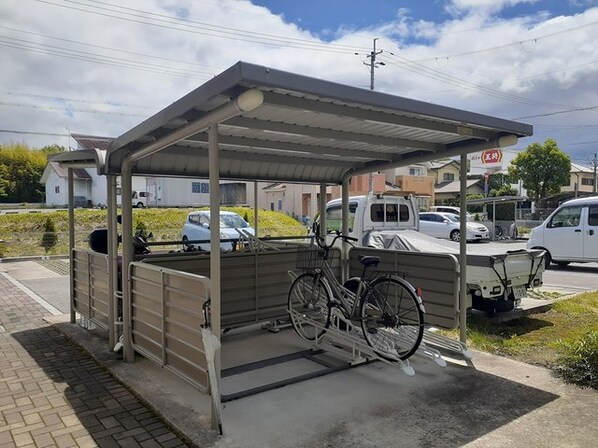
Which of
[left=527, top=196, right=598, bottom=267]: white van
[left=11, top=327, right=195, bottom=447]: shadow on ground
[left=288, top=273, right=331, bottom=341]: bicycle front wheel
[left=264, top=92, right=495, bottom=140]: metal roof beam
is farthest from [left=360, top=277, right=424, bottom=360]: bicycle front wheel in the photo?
[left=527, top=196, right=598, bottom=267]: white van

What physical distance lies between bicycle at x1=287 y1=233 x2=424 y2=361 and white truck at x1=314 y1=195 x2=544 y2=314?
1.31 m

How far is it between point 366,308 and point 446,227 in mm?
16218

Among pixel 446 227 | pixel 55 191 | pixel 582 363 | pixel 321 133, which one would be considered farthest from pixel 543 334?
pixel 55 191

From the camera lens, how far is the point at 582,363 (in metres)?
4.07

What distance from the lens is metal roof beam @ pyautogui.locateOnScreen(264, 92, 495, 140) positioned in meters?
2.94

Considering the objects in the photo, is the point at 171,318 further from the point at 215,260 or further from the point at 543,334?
the point at 543,334

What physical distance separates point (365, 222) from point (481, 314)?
2.67 m

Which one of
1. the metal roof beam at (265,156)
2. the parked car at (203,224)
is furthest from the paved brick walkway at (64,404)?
the parked car at (203,224)

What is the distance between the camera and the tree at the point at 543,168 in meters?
32.4

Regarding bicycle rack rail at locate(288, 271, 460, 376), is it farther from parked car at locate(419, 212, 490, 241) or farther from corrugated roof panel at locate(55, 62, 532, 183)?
parked car at locate(419, 212, 490, 241)

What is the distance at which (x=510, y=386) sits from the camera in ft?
12.5

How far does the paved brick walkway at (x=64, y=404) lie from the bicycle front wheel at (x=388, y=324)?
185 cm

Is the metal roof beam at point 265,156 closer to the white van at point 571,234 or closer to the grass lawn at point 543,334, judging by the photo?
the grass lawn at point 543,334

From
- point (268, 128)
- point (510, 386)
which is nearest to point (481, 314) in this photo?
point (510, 386)
